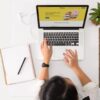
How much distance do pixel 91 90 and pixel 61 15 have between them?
0.38 m

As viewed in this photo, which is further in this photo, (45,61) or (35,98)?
(45,61)

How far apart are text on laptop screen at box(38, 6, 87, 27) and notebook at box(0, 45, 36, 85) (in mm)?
157

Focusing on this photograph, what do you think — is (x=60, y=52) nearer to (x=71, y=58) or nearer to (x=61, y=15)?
(x=71, y=58)

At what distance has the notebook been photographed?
1.27 m

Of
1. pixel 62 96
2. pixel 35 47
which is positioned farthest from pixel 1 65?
pixel 62 96

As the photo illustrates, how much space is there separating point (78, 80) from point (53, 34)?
0.82 ft

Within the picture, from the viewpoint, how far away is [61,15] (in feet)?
4.16

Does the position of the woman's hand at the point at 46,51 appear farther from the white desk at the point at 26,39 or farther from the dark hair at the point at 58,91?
the dark hair at the point at 58,91

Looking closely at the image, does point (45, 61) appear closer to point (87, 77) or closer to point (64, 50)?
point (64, 50)

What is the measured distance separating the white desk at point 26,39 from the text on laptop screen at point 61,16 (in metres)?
0.06

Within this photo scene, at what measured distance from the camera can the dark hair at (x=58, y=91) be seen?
1.00 metres

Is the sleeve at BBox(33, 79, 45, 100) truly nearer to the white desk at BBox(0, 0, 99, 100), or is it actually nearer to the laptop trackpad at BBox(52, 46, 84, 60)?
the white desk at BBox(0, 0, 99, 100)

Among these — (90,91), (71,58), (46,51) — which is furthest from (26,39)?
(90,91)

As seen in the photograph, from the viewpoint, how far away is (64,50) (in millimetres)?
1298
